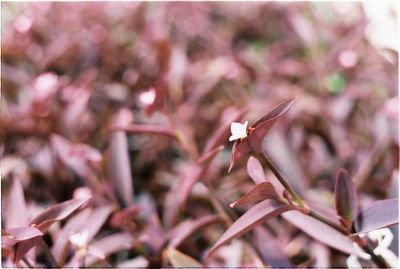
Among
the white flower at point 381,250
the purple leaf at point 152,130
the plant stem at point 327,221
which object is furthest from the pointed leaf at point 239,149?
the purple leaf at point 152,130

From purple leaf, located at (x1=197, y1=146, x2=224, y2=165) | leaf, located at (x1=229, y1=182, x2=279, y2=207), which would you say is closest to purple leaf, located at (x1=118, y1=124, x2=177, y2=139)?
purple leaf, located at (x1=197, y1=146, x2=224, y2=165)

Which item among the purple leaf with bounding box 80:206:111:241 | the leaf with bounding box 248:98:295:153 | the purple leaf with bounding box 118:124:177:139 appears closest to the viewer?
the leaf with bounding box 248:98:295:153

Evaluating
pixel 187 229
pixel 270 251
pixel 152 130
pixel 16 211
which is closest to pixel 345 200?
pixel 270 251

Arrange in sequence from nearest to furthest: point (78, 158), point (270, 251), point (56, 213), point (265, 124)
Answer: point (265, 124) < point (56, 213) < point (270, 251) < point (78, 158)

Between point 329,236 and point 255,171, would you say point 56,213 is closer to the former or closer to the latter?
point 255,171

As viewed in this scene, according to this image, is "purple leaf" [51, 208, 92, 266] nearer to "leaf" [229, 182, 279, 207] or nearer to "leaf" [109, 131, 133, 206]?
"leaf" [109, 131, 133, 206]

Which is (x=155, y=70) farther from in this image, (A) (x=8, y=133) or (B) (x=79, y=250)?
(B) (x=79, y=250)

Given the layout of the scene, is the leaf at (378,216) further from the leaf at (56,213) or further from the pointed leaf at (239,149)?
the leaf at (56,213)
